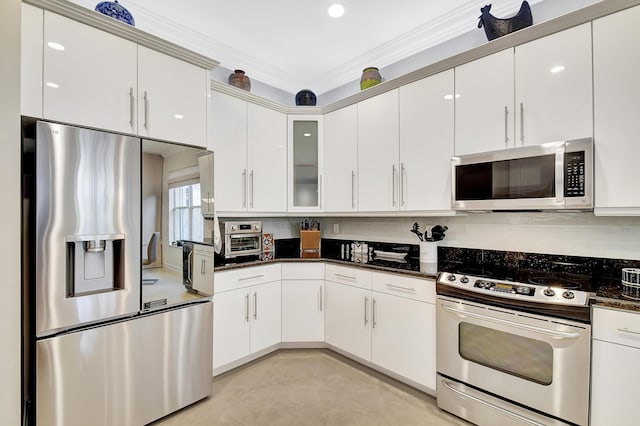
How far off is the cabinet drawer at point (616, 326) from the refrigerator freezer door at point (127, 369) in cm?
242

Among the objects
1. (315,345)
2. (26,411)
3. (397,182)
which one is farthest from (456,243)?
(26,411)

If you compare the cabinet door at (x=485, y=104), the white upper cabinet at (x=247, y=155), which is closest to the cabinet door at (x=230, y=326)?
the white upper cabinet at (x=247, y=155)

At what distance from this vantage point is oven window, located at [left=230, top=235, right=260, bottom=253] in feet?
9.66

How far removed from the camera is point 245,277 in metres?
2.79

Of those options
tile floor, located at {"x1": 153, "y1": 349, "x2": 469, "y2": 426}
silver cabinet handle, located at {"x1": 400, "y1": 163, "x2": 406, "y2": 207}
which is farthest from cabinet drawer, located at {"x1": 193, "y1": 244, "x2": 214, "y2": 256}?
silver cabinet handle, located at {"x1": 400, "y1": 163, "x2": 406, "y2": 207}

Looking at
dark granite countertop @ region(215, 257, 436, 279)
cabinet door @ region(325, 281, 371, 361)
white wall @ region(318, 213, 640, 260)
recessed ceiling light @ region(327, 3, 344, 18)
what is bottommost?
cabinet door @ region(325, 281, 371, 361)

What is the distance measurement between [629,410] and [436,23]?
2.96m

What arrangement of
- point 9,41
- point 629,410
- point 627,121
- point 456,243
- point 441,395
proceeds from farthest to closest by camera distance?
1. point 456,243
2. point 441,395
3. point 627,121
4. point 629,410
5. point 9,41

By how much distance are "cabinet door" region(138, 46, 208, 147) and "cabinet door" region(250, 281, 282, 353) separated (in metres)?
1.46

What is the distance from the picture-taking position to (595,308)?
1620mm

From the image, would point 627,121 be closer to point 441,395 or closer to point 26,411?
point 441,395

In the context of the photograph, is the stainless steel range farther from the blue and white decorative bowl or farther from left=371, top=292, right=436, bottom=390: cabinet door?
the blue and white decorative bowl

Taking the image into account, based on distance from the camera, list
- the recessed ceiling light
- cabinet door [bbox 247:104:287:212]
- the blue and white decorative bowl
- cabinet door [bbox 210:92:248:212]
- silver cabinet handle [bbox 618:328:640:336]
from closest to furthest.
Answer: silver cabinet handle [bbox 618:328:640:336], the blue and white decorative bowl, the recessed ceiling light, cabinet door [bbox 210:92:248:212], cabinet door [bbox 247:104:287:212]

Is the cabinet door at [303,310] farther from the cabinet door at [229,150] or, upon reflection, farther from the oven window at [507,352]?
the oven window at [507,352]
